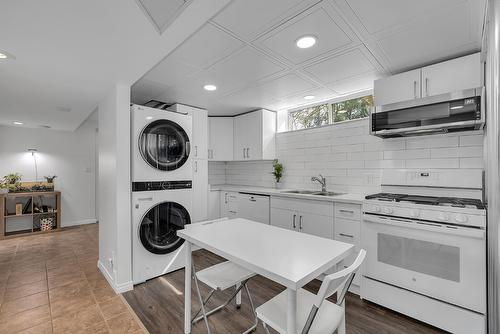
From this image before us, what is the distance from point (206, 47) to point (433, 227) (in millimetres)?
2394

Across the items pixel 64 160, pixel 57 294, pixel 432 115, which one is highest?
pixel 432 115

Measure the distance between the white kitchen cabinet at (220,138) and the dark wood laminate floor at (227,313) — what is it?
2.32m

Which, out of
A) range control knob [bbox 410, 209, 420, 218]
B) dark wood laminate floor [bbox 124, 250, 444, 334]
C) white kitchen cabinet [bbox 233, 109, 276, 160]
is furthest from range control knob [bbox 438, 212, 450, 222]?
white kitchen cabinet [bbox 233, 109, 276, 160]

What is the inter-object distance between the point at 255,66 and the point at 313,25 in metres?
0.78

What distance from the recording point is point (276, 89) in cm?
303

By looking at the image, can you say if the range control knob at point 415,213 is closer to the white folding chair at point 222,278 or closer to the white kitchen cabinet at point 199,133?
the white folding chair at point 222,278

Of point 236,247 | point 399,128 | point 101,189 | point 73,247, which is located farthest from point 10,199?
point 399,128

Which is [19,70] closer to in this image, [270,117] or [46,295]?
[46,295]

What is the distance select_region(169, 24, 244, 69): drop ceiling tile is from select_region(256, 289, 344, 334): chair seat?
189 cm

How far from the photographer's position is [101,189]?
2.98 meters

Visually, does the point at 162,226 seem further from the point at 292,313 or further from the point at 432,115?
the point at 432,115

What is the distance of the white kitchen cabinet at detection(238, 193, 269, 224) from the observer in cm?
340

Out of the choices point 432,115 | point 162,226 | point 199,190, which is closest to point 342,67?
point 432,115

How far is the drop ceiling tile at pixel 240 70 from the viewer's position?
2170 mm
